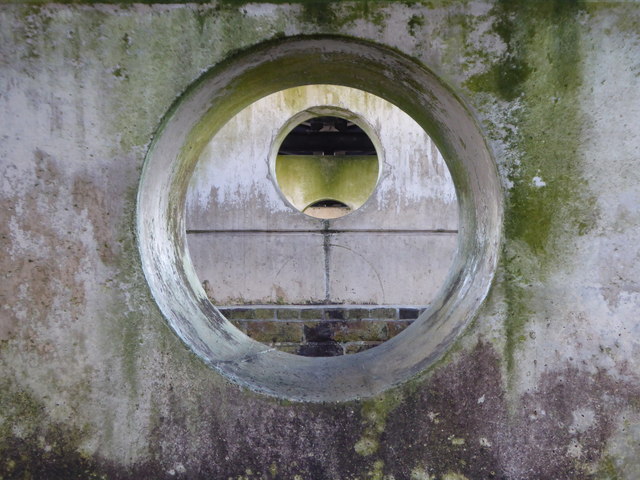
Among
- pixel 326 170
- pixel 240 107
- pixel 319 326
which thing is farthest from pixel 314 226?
pixel 240 107

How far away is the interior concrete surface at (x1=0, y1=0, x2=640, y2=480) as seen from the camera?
7.03 ft

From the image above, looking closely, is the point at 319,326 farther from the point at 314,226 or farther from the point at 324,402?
the point at 324,402

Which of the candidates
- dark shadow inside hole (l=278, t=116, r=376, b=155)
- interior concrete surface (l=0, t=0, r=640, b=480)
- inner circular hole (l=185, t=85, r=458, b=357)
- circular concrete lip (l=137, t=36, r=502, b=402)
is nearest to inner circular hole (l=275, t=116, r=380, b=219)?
dark shadow inside hole (l=278, t=116, r=376, b=155)

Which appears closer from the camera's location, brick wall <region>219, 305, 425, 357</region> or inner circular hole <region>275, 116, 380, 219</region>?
brick wall <region>219, 305, 425, 357</region>

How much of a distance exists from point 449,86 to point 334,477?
1634mm

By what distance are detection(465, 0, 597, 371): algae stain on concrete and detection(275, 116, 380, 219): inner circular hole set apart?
8682 millimetres

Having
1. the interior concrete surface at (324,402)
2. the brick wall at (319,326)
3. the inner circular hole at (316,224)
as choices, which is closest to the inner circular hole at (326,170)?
the inner circular hole at (316,224)

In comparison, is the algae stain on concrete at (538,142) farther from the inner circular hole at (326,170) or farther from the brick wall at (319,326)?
the inner circular hole at (326,170)

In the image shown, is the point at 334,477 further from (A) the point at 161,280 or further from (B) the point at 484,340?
(A) the point at 161,280

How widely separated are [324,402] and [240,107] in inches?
61.6

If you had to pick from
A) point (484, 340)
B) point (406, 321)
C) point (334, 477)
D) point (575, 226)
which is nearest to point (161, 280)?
point (334, 477)

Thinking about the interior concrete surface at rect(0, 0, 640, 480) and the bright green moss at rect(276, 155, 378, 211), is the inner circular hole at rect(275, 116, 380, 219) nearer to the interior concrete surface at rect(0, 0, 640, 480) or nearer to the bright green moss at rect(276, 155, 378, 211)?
the bright green moss at rect(276, 155, 378, 211)

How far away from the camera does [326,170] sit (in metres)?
11.2

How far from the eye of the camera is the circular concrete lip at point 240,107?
2234 mm
